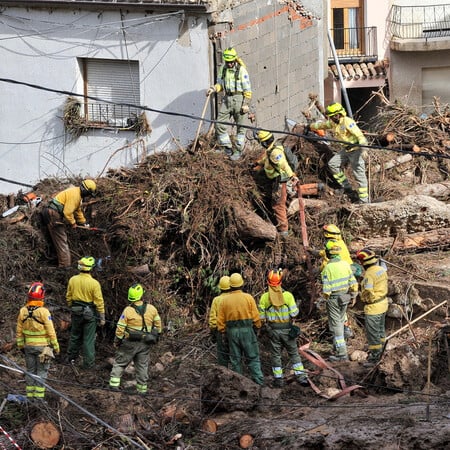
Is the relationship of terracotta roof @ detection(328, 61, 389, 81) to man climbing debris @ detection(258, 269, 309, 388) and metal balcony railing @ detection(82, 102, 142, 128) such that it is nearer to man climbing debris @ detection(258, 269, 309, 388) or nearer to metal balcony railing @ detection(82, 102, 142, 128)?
metal balcony railing @ detection(82, 102, 142, 128)

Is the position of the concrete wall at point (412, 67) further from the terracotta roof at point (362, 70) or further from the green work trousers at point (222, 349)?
the green work trousers at point (222, 349)

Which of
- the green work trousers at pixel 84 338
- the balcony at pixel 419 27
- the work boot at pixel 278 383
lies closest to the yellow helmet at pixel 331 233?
the work boot at pixel 278 383

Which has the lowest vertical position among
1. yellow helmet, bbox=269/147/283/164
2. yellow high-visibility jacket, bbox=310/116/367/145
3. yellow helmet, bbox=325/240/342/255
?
yellow helmet, bbox=325/240/342/255

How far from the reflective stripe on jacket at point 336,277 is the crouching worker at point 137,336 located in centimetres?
262

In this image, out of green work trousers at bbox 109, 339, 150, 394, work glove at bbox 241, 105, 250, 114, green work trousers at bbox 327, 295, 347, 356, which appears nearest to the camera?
green work trousers at bbox 109, 339, 150, 394

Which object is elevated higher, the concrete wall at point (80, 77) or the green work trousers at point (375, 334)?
the concrete wall at point (80, 77)

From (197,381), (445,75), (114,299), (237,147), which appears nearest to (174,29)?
(237,147)

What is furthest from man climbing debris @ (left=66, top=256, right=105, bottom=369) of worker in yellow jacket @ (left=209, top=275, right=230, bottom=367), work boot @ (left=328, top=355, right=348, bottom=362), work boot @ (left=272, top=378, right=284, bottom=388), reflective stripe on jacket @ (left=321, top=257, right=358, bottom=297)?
work boot @ (left=328, top=355, right=348, bottom=362)

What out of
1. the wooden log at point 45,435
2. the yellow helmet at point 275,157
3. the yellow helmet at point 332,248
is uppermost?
the yellow helmet at point 275,157

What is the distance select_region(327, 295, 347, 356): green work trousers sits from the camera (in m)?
17.0

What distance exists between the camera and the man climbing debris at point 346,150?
769 inches

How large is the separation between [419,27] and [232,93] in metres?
11.7

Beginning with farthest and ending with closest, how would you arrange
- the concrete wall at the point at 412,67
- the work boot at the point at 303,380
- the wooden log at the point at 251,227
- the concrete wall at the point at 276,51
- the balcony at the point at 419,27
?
the concrete wall at the point at 412,67
the balcony at the point at 419,27
the concrete wall at the point at 276,51
the wooden log at the point at 251,227
the work boot at the point at 303,380

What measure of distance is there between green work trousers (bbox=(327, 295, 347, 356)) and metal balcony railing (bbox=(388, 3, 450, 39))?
1474cm
